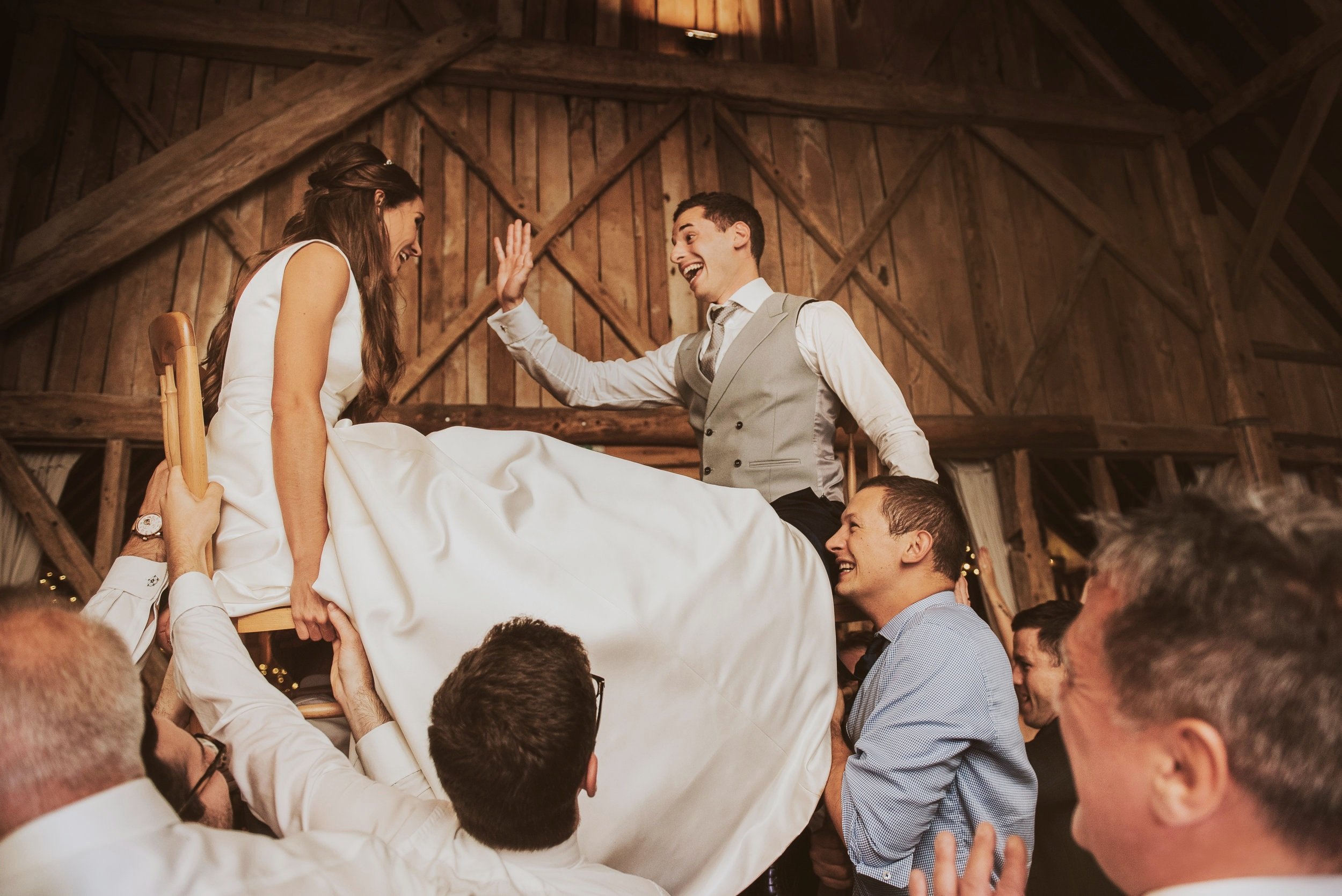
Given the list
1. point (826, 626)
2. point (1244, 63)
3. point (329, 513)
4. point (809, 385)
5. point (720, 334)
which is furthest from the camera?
point (1244, 63)

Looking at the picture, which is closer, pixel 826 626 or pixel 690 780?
pixel 690 780

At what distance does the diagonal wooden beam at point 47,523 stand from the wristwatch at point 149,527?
3149mm

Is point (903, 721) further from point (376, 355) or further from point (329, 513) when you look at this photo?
point (376, 355)

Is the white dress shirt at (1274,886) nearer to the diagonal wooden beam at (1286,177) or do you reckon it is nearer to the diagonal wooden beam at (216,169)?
the diagonal wooden beam at (216,169)

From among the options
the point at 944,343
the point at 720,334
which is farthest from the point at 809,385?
the point at 944,343

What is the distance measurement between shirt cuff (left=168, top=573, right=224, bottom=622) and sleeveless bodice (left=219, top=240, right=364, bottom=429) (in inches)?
14.3

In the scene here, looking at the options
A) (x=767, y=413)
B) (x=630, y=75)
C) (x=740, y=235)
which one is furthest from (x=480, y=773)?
(x=630, y=75)

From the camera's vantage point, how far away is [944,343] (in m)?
6.27

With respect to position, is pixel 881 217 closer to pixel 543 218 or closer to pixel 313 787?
pixel 543 218

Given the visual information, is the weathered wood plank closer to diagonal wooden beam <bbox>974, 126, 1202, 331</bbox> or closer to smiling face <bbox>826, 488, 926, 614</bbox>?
smiling face <bbox>826, 488, 926, 614</bbox>

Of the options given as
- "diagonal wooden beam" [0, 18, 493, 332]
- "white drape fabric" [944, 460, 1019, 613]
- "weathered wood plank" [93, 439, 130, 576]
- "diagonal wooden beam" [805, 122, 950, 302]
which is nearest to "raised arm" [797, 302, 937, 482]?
"diagonal wooden beam" [805, 122, 950, 302]

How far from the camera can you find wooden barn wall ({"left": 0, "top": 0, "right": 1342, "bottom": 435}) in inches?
209

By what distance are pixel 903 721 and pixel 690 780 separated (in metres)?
0.49

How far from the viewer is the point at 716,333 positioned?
10.0ft
